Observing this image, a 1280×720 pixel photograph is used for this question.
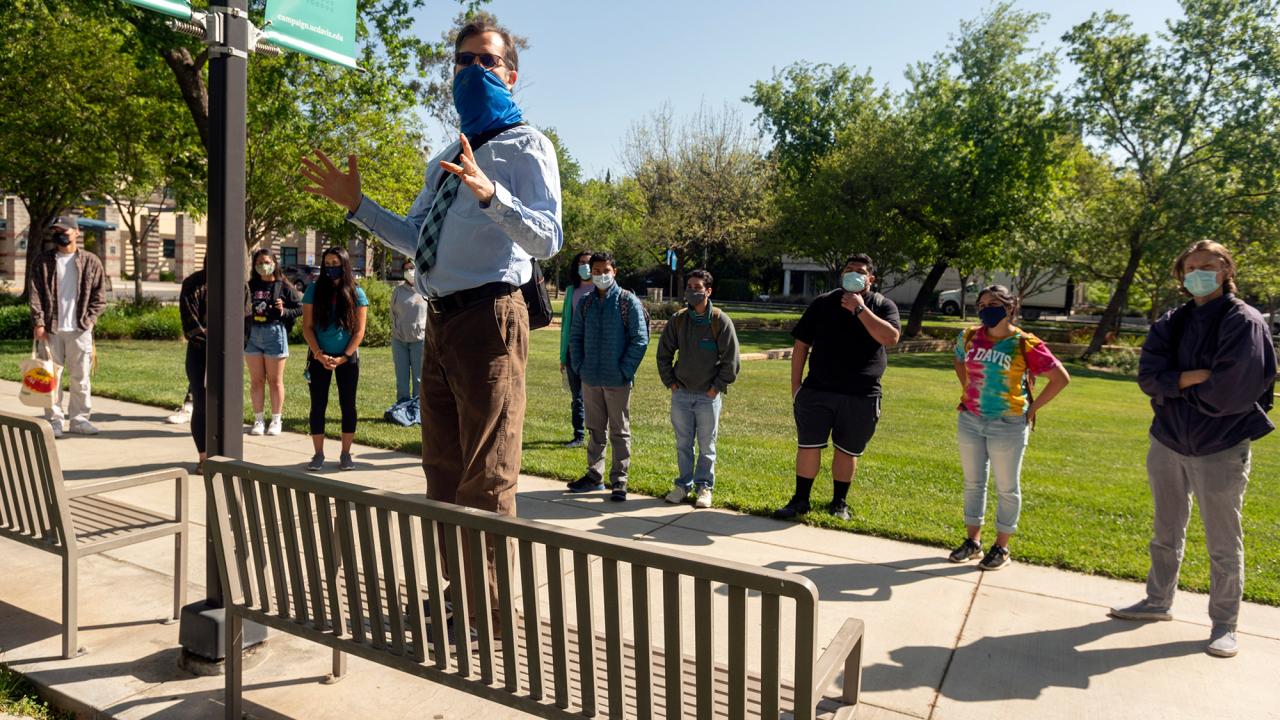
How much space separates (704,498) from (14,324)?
54.2ft

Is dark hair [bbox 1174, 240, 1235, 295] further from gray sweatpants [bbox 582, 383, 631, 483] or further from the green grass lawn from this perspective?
gray sweatpants [bbox 582, 383, 631, 483]

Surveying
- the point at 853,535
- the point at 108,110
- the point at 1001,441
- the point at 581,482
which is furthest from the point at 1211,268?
the point at 108,110

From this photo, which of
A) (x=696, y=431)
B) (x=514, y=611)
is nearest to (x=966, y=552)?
(x=696, y=431)

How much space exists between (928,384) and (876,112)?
23.5 m

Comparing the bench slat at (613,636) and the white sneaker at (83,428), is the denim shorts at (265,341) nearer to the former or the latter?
the white sneaker at (83,428)

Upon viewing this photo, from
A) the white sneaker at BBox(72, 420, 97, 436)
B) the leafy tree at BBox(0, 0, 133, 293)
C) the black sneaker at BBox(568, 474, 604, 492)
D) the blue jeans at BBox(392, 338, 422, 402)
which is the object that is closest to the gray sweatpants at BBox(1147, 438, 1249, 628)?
the black sneaker at BBox(568, 474, 604, 492)

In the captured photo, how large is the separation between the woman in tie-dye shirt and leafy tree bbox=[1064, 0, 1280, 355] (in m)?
23.4

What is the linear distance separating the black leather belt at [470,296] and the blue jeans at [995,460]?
10.6 feet

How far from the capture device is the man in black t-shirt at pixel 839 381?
19.5 feet

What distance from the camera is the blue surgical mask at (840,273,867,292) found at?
570 cm

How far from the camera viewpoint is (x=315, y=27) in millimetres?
3594

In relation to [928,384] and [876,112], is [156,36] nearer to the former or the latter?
[928,384]

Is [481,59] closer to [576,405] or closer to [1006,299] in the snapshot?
[1006,299]

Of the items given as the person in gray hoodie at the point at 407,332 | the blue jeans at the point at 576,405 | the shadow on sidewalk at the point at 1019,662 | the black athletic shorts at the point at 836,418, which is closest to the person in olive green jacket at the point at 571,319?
the blue jeans at the point at 576,405
